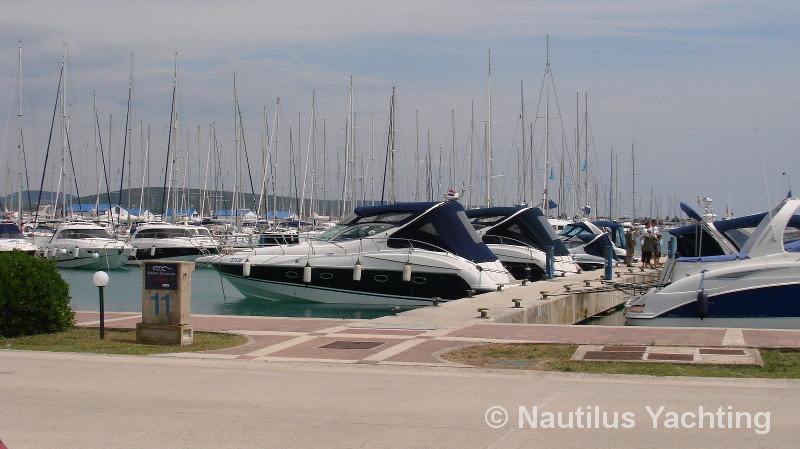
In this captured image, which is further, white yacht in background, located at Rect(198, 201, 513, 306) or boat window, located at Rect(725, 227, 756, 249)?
white yacht in background, located at Rect(198, 201, 513, 306)

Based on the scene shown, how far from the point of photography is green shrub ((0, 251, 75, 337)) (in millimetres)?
15234

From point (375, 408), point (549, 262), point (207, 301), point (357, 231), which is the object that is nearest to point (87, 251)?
point (207, 301)

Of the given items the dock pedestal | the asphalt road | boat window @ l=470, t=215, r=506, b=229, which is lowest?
the asphalt road

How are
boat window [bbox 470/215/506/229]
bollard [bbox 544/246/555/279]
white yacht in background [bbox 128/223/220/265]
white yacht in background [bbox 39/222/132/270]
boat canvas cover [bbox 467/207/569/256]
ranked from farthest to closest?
white yacht in background [bbox 39/222/132/270] → white yacht in background [bbox 128/223/220/265] → boat window [bbox 470/215/506/229] → boat canvas cover [bbox 467/207/569/256] → bollard [bbox 544/246/555/279]

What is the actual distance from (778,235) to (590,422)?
1320 cm

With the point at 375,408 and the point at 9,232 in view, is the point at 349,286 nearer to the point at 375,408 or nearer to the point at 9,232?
the point at 375,408

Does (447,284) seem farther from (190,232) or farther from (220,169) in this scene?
(220,169)

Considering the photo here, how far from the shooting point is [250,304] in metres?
30.9

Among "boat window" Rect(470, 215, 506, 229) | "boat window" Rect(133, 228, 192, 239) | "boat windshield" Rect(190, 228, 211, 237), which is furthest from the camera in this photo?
"boat windshield" Rect(190, 228, 211, 237)

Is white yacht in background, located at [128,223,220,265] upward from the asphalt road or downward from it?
upward

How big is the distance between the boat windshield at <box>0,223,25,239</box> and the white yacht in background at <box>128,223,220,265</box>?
19.4ft

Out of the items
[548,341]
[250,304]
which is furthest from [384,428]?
[250,304]

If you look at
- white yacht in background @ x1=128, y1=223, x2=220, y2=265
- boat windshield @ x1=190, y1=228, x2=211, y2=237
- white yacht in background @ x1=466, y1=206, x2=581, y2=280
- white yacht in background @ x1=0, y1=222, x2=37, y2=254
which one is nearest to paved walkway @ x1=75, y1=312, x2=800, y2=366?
white yacht in background @ x1=466, y1=206, x2=581, y2=280

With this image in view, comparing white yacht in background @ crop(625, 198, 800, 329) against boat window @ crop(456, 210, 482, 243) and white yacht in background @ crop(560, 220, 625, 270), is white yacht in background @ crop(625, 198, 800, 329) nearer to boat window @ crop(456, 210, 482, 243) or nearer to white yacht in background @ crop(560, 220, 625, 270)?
boat window @ crop(456, 210, 482, 243)
